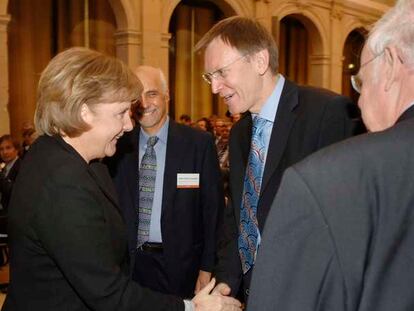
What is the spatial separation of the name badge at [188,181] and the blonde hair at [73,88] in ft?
3.98

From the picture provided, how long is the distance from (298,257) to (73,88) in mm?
1140

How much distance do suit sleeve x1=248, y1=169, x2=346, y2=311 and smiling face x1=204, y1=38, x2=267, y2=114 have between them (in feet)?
4.41

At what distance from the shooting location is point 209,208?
3.09 m

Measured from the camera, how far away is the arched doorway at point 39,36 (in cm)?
1098

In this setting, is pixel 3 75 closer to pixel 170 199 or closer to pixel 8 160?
pixel 8 160

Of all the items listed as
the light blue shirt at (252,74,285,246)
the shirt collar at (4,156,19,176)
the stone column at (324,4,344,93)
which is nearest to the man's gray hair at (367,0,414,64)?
the light blue shirt at (252,74,285,246)

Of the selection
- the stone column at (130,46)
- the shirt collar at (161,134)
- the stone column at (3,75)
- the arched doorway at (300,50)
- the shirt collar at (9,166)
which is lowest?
the shirt collar at (9,166)

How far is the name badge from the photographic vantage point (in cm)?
299

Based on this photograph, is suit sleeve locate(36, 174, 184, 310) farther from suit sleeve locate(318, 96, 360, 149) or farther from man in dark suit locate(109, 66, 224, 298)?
man in dark suit locate(109, 66, 224, 298)

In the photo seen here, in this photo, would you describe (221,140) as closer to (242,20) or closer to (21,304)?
(242,20)

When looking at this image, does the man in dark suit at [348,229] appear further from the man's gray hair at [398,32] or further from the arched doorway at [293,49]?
the arched doorway at [293,49]

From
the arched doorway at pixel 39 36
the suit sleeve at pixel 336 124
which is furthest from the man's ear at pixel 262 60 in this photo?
the arched doorway at pixel 39 36

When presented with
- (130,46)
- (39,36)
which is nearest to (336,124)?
(130,46)

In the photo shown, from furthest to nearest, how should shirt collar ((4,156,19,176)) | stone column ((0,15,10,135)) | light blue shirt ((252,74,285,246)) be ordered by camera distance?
stone column ((0,15,10,135)) → shirt collar ((4,156,19,176)) → light blue shirt ((252,74,285,246))
